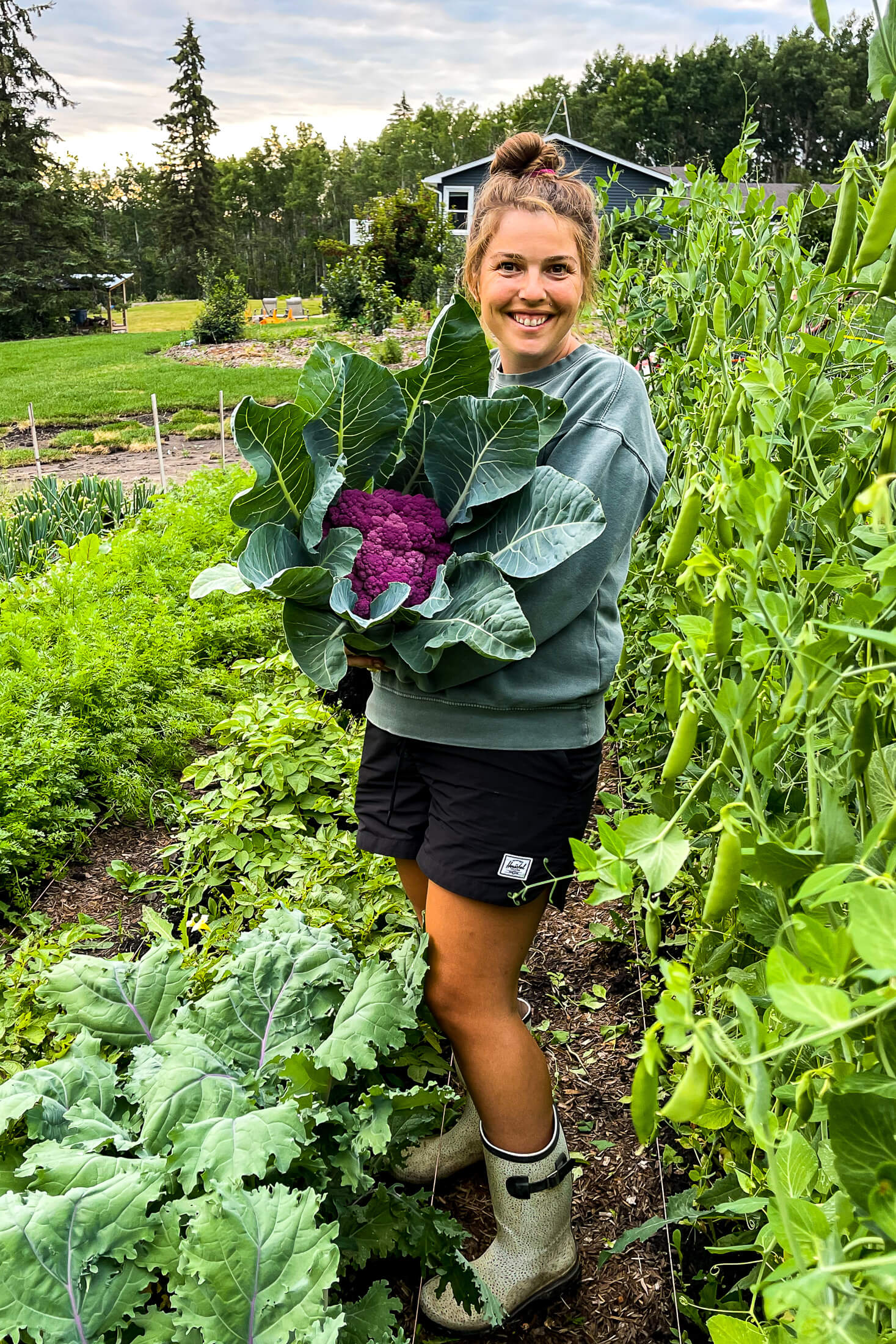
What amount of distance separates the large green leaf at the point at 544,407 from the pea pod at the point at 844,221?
54 centimetres

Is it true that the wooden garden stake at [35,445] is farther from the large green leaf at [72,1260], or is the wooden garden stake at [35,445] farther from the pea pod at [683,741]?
the pea pod at [683,741]

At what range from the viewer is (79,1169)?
142 cm

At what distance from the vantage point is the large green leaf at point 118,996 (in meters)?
1.76

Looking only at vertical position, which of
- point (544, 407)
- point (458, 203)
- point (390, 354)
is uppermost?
point (458, 203)

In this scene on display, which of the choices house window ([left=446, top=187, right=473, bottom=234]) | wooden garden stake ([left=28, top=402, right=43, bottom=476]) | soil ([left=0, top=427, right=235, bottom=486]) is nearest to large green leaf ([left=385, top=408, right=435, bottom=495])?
wooden garden stake ([left=28, top=402, right=43, bottom=476])

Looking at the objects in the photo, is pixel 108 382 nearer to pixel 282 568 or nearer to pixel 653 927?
pixel 282 568

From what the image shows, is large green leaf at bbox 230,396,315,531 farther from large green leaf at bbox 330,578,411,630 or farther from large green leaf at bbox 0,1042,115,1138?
large green leaf at bbox 0,1042,115,1138

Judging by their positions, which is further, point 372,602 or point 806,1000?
point 372,602

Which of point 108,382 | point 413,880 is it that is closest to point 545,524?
point 413,880

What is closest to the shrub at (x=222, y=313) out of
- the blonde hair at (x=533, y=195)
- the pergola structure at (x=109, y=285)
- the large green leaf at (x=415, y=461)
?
the pergola structure at (x=109, y=285)

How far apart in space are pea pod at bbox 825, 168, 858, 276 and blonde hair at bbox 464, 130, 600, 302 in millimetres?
728

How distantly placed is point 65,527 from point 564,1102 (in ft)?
14.7

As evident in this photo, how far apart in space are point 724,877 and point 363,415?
43.2 inches

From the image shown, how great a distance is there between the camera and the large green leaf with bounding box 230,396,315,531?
1.41 metres
